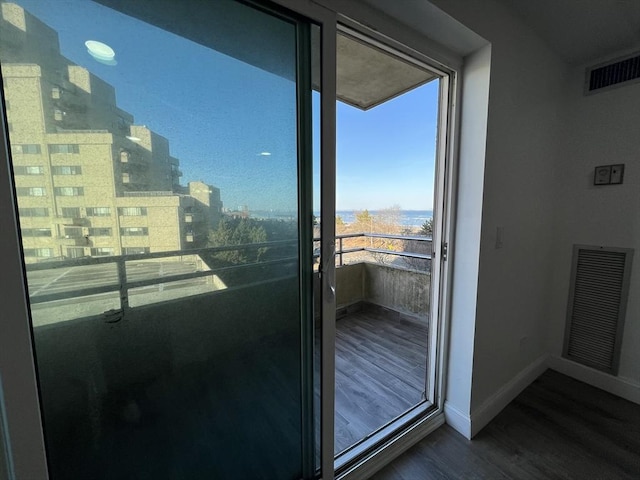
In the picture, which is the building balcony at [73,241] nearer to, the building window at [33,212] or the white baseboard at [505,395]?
the building window at [33,212]

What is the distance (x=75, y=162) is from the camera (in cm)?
68


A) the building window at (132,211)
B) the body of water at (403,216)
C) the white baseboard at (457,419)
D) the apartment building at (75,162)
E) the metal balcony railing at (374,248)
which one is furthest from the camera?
the body of water at (403,216)

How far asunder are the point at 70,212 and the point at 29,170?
4.7 inches

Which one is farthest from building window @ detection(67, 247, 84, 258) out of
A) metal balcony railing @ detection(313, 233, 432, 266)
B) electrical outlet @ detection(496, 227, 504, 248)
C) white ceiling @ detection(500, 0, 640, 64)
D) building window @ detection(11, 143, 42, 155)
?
metal balcony railing @ detection(313, 233, 432, 266)

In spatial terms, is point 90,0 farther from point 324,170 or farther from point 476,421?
point 476,421

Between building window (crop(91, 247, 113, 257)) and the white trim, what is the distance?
1.42 meters

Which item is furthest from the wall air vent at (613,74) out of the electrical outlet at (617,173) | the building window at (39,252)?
the building window at (39,252)

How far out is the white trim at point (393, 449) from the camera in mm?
1347

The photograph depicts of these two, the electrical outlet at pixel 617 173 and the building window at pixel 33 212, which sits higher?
the electrical outlet at pixel 617 173

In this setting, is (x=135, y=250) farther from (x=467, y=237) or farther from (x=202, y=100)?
(x=467, y=237)

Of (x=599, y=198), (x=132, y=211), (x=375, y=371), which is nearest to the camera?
(x=132, y=211)

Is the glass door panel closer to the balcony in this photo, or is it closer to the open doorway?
the balcony

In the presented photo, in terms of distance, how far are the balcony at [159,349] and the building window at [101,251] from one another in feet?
0.06

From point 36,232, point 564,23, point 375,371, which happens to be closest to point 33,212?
point 36,232
